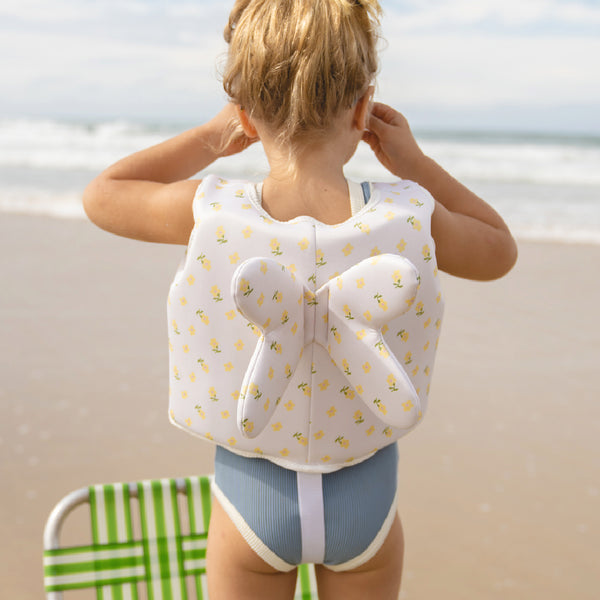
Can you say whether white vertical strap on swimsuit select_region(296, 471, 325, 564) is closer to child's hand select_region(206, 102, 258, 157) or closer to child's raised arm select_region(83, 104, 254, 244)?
child's raised arm select_region(83, 104, 254, 244)

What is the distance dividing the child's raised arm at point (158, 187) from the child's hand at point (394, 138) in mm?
202

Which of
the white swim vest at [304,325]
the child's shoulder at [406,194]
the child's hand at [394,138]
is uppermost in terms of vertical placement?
the child's hand at [394,138]

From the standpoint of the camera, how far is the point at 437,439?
10.1 feet

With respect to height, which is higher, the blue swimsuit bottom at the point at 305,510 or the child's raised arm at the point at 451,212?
the child's raised arm at the point at 451,212

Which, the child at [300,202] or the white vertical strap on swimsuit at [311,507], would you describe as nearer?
the child at [300,202]

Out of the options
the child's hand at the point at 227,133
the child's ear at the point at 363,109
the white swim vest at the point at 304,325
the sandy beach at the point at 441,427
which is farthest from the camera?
the sandy beach at the point at 441,427

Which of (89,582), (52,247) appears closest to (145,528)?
(89,582)

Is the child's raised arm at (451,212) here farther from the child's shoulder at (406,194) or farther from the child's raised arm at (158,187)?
the child's raised arm at (158,187)

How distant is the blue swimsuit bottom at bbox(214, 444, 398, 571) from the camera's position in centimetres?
124

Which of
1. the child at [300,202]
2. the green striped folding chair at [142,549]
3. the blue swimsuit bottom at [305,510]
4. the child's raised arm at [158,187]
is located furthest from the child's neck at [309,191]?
the green striped folding chair at [142,549]

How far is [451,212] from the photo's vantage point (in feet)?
4.22

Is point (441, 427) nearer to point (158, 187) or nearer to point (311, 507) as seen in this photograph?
point (311, 507)

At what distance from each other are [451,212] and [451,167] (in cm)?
1139

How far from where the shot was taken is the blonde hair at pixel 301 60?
43.0 inches
